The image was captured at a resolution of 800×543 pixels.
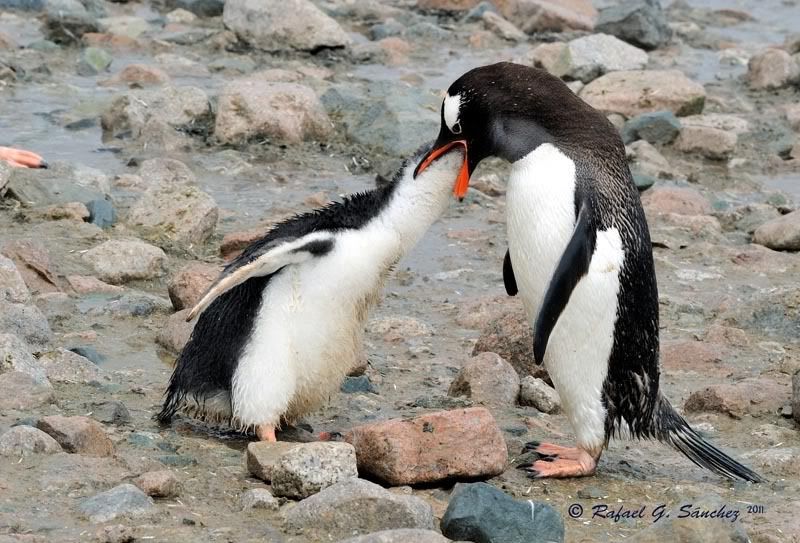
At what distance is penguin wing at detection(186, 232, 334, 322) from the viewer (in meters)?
4.75

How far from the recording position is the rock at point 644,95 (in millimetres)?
10766

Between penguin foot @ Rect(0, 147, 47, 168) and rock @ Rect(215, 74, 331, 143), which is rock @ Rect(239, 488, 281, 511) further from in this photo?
rock @ Rect(215, 74, 331, 143)

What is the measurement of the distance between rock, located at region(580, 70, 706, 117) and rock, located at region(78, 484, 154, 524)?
736cm

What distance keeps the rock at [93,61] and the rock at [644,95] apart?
3.95m

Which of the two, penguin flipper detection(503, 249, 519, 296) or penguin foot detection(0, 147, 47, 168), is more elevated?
penguin flipper detection(503, 249, 519, 296)

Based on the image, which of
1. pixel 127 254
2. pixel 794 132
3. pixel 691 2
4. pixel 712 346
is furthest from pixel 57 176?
pixel 691 2

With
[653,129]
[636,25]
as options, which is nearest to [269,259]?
[653,129]

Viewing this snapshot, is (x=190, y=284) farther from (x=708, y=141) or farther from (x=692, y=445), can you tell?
(x=708, y=141)

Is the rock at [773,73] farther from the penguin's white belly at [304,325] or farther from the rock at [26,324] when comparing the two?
the rock at [26,324]

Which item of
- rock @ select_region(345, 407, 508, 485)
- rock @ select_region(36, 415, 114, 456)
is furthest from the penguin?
rock @ select_region(36, 415, 114, 456)

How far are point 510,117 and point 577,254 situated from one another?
61cm

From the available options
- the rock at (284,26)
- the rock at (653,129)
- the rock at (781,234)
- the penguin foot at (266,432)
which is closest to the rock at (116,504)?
the penguin foot at (266,432)

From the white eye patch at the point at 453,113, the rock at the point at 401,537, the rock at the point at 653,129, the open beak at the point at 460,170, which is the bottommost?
the rock at the point at 653,129

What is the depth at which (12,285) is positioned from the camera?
19.9 ft
